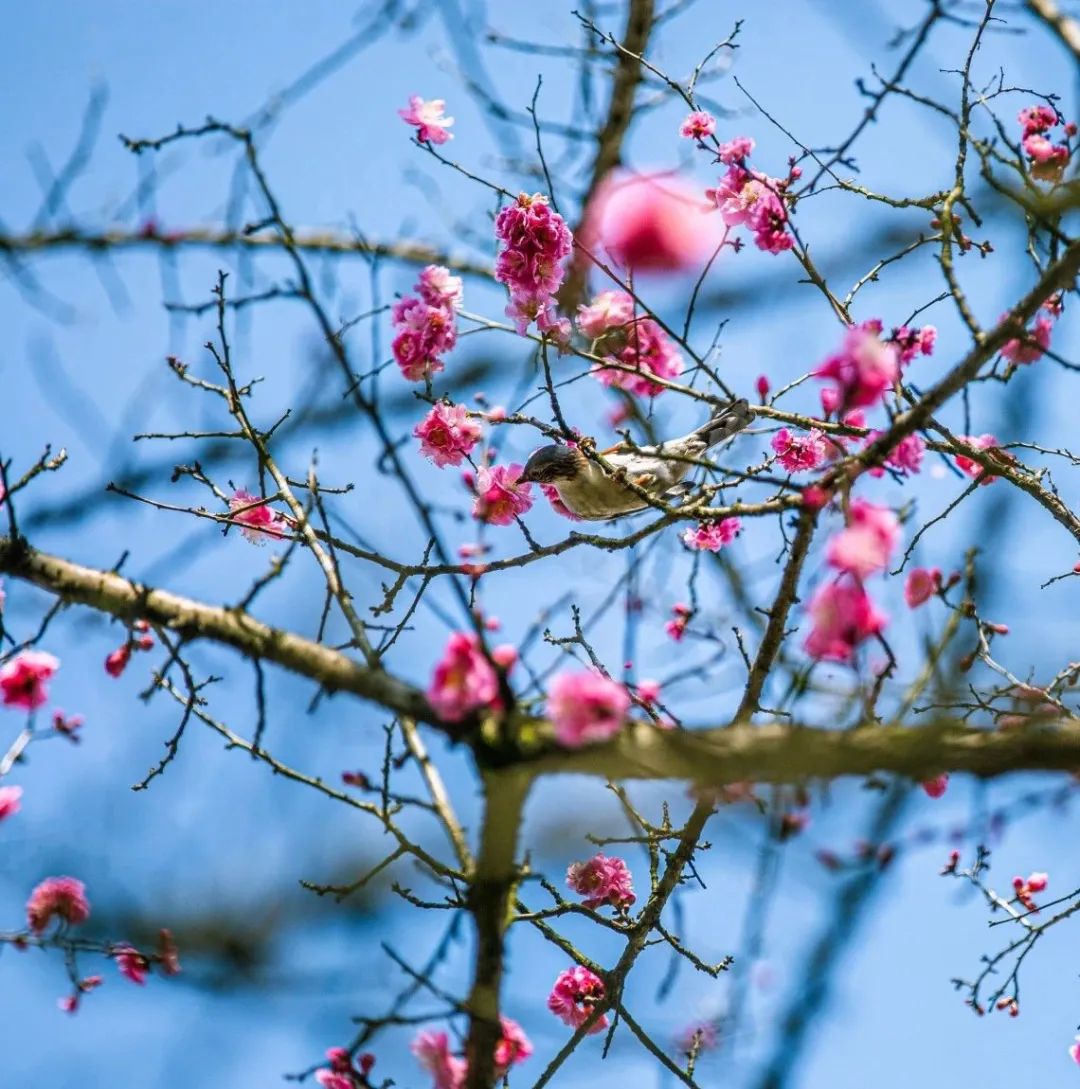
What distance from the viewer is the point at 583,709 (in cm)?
191

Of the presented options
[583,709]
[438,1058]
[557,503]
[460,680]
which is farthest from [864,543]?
[557,503]

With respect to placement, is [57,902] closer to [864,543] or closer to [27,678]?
[27,678]

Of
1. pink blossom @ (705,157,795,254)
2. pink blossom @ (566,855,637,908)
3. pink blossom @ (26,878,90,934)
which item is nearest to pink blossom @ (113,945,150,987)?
pink blossom @ (26,878,90,934)

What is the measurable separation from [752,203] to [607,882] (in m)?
2.50

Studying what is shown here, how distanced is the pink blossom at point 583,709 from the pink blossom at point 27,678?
2.09 meters

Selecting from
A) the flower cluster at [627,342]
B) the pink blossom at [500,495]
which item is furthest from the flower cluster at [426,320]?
the flower cluster at [627,342]

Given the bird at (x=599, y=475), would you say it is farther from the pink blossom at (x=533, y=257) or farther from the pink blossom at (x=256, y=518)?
the pink blossom at (x=256, y=518)

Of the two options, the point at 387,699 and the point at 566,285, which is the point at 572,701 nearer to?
the point at 387,699

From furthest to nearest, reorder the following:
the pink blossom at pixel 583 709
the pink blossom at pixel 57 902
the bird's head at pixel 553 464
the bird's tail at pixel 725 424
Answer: the bird's head at pixel 553 464 < the bird's tail at pixel 725 424 < the pink blossom at pixel 57 902 < the pink blossom at pixel 583 709

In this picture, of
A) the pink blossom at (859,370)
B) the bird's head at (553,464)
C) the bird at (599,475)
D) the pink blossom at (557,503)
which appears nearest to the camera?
the pink blossom at (859,370)

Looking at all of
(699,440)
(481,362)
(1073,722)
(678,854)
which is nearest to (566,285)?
(481,362)

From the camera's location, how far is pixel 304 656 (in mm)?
2385

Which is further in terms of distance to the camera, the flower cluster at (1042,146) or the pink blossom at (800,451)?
the pink blossom at (800,451)

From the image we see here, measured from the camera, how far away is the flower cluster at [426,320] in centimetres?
340
